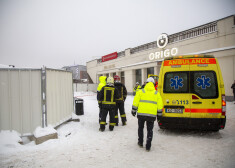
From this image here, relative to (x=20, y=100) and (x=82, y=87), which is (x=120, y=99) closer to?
(x=20, y=100)

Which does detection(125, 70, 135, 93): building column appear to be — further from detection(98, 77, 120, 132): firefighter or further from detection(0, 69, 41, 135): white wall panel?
detection(0, 69, 41, 135): white wall panel

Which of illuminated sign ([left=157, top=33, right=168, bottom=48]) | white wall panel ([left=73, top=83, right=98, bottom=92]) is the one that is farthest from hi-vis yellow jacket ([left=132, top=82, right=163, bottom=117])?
white wall panel ([left=73, top=83, right=98, bottom=92])

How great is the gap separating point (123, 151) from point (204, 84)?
122 inches

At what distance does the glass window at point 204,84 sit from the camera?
16.7ft

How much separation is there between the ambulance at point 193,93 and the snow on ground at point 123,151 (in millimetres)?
509

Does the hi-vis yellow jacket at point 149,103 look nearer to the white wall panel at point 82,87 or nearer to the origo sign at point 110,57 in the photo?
the origo sign at point 110,57

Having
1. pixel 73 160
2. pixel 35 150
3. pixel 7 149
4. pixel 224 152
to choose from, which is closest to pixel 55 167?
pixel 73 160

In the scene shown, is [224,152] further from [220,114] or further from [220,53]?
[220,53]

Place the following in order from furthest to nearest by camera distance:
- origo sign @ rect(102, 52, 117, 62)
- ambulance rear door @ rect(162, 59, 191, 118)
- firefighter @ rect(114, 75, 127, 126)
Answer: origo sign @ rect(102, 52, 117, 62) → firefighter @ rect(114, 75, 127, 126) → ambulance rear door @ rect(162, 59, 191, 118)

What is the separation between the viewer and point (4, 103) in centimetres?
503

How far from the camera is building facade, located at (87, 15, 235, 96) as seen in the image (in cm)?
1360

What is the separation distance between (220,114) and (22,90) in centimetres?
588

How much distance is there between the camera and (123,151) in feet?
14.1

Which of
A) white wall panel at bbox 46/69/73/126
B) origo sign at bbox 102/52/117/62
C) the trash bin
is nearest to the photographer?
white wall panel at bbox 46/69/73/126
